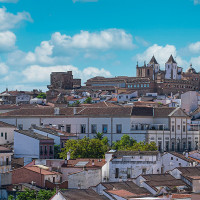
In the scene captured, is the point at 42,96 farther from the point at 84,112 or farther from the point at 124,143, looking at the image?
the point at 124,143

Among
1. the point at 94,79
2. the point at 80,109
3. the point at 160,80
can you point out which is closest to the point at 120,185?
the point at 80,109

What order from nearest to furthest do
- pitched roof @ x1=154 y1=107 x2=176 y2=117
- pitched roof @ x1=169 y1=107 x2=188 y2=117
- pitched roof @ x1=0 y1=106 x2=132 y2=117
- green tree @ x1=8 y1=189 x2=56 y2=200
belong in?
1. green tree @ x1=8 y1=189 x2=56 y2=200
2. pitched roof @ x1=0 y1=106 x2=132 y2=117
3. pitched roof @ x1=169 y1=107 x2=188 y2=117
4. pitched roof @ x1=154 y1=107 x2=176 y2=117

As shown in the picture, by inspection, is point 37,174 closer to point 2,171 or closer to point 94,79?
point 2,171

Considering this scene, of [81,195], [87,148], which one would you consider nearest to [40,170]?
[87,148]

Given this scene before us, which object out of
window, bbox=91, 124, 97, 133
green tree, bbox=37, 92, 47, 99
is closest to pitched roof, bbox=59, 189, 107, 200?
window, bbox=91, 124, 97, 133

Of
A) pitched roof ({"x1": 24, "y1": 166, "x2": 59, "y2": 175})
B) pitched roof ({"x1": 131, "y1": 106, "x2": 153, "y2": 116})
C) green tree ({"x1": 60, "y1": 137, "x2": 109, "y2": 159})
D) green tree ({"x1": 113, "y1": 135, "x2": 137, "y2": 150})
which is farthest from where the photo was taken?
pitched roof ({"x1": 131, "y1": 106, "x2": 153, "y2": 116})

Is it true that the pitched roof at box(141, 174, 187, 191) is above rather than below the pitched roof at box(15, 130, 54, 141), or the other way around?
below

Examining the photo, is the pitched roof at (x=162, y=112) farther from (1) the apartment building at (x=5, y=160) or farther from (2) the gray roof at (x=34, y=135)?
(1) the apartment building at (x=5, y=160)

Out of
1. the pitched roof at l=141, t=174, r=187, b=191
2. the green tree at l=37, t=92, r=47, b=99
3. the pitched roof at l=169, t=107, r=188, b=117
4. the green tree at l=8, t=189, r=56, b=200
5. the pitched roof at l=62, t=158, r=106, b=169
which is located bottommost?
the green tree at l=8, t=189, r=56, b=200

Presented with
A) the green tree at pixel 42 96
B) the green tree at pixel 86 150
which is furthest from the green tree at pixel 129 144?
the green tree at pixel 42 96

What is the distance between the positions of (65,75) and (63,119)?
3865 inches

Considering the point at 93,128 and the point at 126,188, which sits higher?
the point at 93,128

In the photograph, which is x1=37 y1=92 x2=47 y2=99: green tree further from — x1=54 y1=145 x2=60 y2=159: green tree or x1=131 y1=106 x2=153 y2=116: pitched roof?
x1=54 y1=145 x2=60 y2=159: green tree

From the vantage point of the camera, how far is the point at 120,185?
57.7m
